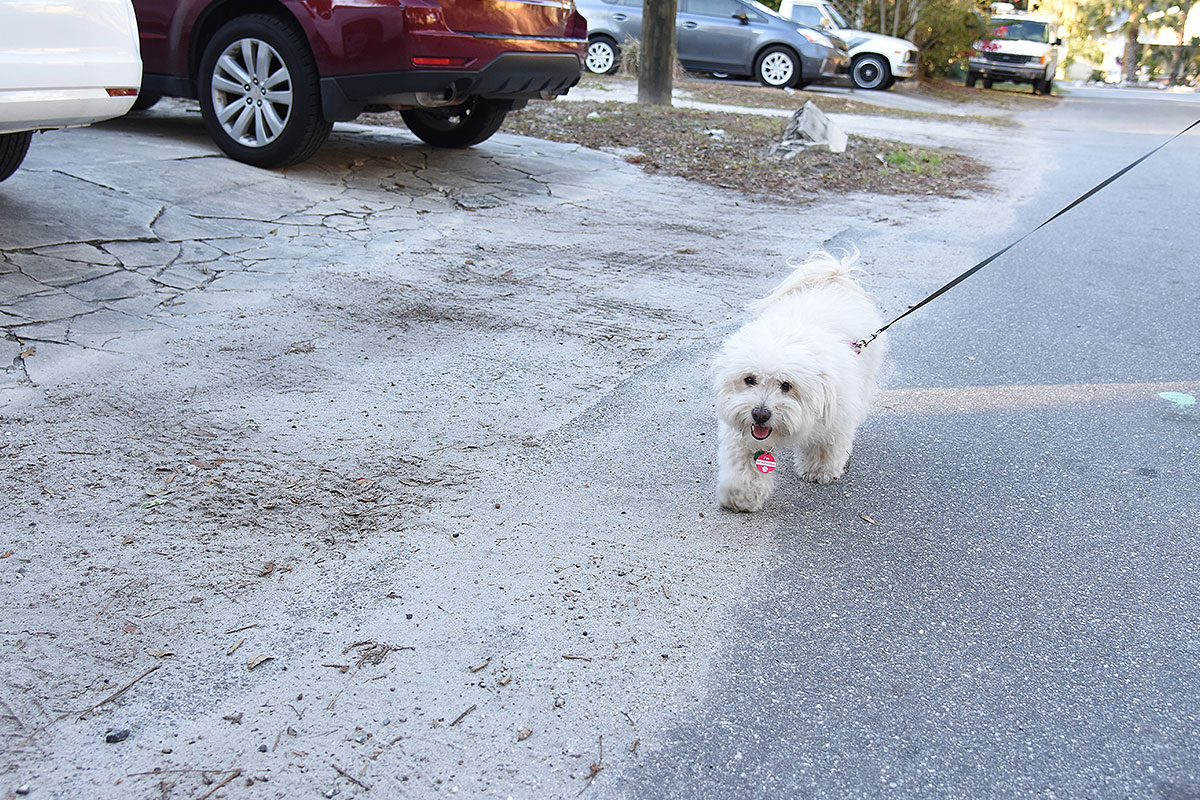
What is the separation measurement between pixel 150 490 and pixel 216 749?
136 cm

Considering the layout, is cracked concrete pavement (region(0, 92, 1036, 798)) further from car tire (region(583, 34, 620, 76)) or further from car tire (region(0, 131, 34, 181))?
car tire (region(583, 34, 620, 76))

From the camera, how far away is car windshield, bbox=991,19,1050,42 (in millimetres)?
29203

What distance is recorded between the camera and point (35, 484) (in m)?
3.33

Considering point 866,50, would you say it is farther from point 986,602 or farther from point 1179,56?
point 1179,56

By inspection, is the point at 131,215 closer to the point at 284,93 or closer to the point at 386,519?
the point at 284,93

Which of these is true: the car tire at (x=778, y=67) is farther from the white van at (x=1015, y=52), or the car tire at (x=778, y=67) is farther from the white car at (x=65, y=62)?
the white car at (x=65, y=62)

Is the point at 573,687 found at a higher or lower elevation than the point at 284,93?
lower

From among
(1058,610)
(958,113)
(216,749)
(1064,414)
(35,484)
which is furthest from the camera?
(958,113)

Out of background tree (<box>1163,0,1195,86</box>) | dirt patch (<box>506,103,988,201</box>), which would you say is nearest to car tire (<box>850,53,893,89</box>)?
dirt patch (<box>506,103,988,201</box>)

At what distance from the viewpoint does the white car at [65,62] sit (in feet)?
14.9

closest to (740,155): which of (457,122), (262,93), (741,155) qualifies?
(741,155)

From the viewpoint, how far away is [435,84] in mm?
7020

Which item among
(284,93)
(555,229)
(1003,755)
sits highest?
(284,93)

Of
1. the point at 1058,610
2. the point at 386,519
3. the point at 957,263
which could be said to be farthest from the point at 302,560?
the point at 957,263
